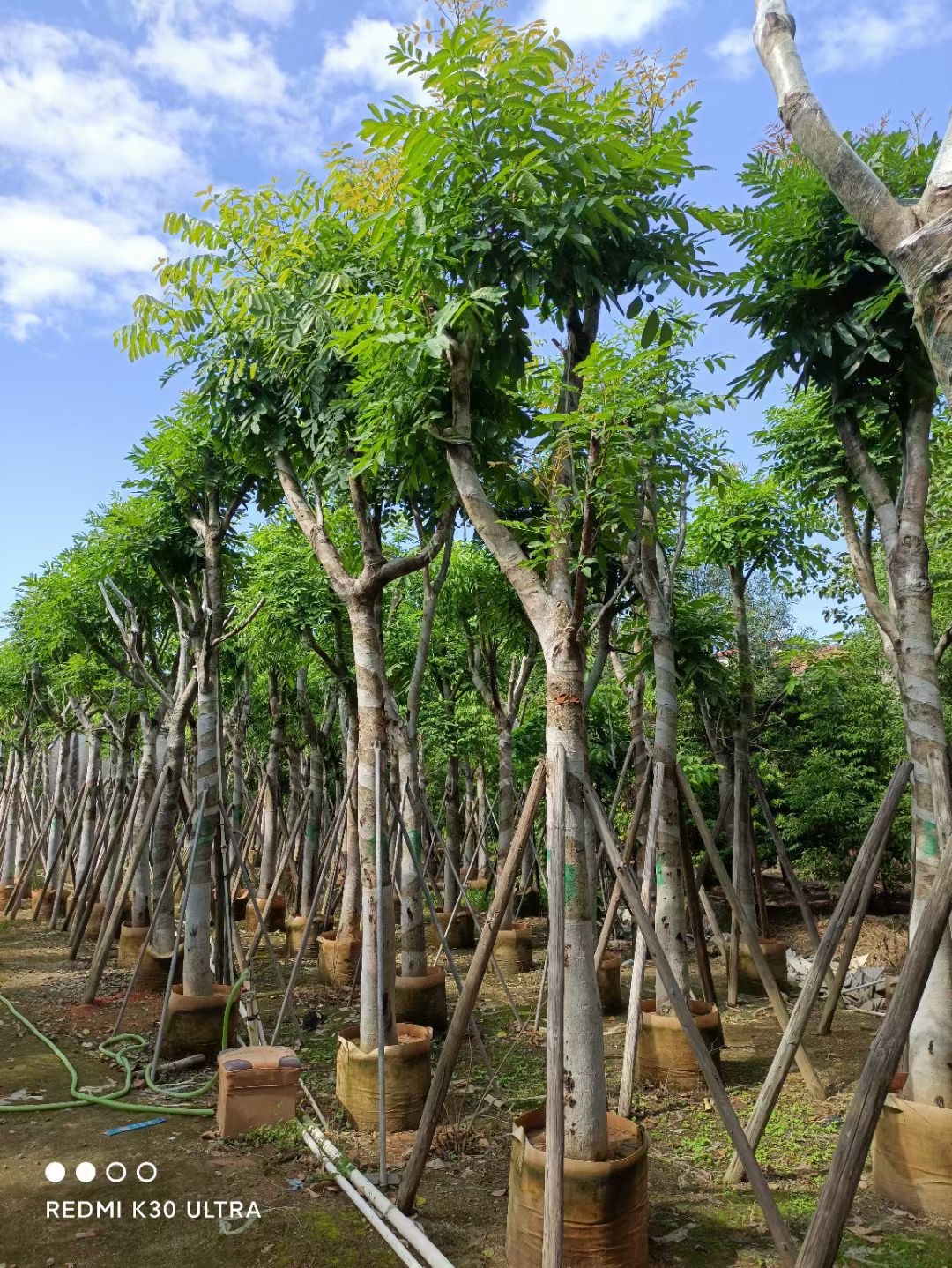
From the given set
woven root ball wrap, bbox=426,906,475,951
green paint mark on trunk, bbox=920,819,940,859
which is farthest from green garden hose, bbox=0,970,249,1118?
woven root ball wrap, bbox=426,906,475,951

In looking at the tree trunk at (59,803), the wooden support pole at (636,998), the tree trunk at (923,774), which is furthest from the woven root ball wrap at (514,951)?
the tree trunk at (59,803)

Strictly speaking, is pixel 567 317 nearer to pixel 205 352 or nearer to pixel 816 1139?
pixel 205 352

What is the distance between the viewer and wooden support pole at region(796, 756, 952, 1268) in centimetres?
336

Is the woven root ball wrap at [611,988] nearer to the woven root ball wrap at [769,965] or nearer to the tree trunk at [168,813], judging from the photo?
the woven root ball wrap at [769,965]

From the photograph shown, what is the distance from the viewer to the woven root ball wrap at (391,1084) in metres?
6.64

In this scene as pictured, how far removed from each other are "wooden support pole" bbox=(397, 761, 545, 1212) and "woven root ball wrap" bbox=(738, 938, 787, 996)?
796 cm

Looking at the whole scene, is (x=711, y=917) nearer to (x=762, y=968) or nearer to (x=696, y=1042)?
(x=762, y=968)

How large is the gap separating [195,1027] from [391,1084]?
2.93m

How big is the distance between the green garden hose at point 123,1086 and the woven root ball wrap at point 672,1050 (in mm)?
3721

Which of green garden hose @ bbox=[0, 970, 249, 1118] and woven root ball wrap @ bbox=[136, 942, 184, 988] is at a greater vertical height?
woven root ball wrap @ bbox=[136, 942, 184, 988]

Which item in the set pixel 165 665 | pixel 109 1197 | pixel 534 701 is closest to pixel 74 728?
pixel 165 665

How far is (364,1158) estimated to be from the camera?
6180 millimetres

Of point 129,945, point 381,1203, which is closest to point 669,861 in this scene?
point 381,1203

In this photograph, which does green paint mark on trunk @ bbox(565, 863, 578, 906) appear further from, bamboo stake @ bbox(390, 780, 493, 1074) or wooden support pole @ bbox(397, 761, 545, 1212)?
bamboo stake @ bbox(390, 780, 493, 1074)
